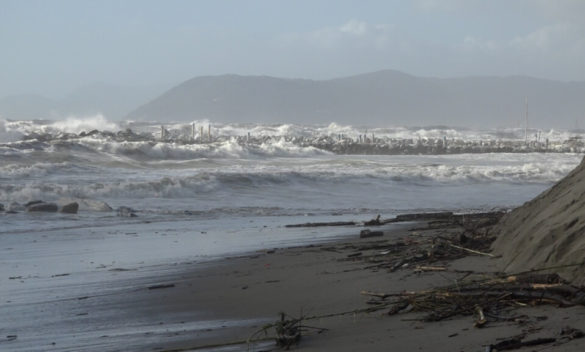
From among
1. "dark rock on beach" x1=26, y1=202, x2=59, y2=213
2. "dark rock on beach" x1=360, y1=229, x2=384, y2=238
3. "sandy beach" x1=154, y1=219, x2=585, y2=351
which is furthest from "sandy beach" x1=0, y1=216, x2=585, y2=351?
"dark rock on beach" x1=26, y1=202, x2=59, y2=213

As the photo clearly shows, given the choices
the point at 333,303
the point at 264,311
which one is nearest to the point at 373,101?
the point at 264,311

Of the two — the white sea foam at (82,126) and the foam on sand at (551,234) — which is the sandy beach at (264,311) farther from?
the white sea foam at (82,126)

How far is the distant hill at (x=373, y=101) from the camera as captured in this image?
138 m

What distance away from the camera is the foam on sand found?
4.09 meters

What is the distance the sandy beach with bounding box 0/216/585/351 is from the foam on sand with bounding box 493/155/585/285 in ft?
0.74

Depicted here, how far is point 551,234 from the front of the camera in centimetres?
461

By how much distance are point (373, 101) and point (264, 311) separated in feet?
514

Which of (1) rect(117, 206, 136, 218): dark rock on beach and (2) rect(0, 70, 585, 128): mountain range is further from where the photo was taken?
(2) rect(0, 70, 585, 128): mountain range

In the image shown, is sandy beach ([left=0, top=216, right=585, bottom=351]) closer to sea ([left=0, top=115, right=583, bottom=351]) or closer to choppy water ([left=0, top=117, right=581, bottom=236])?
sea ([left=0, top=115, right=583, bottom=351])

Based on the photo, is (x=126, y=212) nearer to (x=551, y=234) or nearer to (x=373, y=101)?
(x=551, y=234)

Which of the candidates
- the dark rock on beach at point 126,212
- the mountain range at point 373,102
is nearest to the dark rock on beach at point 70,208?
the dark rock on beach at point 126,212

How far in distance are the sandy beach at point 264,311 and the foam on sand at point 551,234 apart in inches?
8.8

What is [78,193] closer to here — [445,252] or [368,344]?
[445,252]

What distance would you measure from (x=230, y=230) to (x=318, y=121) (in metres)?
123
